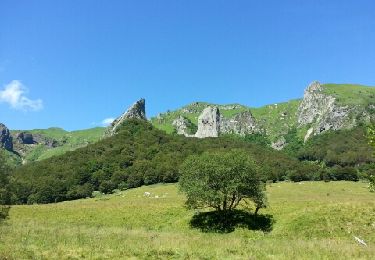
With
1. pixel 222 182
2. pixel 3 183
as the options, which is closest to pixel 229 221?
pixel 222 182

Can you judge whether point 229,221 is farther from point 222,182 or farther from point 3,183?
point 3,183

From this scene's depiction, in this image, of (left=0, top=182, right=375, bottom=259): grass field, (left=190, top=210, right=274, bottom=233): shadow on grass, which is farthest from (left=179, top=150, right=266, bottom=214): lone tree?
(left=0, top=182, right=375, bottom=259): grass field

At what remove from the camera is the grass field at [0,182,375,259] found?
2341 cm

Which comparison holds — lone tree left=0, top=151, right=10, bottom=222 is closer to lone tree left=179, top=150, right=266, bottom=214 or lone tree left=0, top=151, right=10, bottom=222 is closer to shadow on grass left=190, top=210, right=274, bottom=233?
shadow on grass left=190, top=210, right=274, bottom=233

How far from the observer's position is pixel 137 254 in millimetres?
22750

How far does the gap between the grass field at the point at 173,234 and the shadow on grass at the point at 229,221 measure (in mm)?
1286

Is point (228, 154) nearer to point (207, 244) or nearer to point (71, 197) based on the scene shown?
point (207, 244)

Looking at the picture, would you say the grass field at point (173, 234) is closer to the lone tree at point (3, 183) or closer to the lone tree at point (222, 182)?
the lone tree at point (3, 183)

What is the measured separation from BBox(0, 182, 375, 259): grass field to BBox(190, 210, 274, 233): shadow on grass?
50.6 inches

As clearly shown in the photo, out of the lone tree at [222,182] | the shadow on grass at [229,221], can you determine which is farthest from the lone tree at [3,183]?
the lone tree at [222,182]

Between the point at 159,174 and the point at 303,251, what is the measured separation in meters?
153

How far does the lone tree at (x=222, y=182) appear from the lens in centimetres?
5519

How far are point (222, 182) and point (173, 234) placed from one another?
1925 centimetres

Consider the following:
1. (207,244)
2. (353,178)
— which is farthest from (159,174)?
(207,244)
